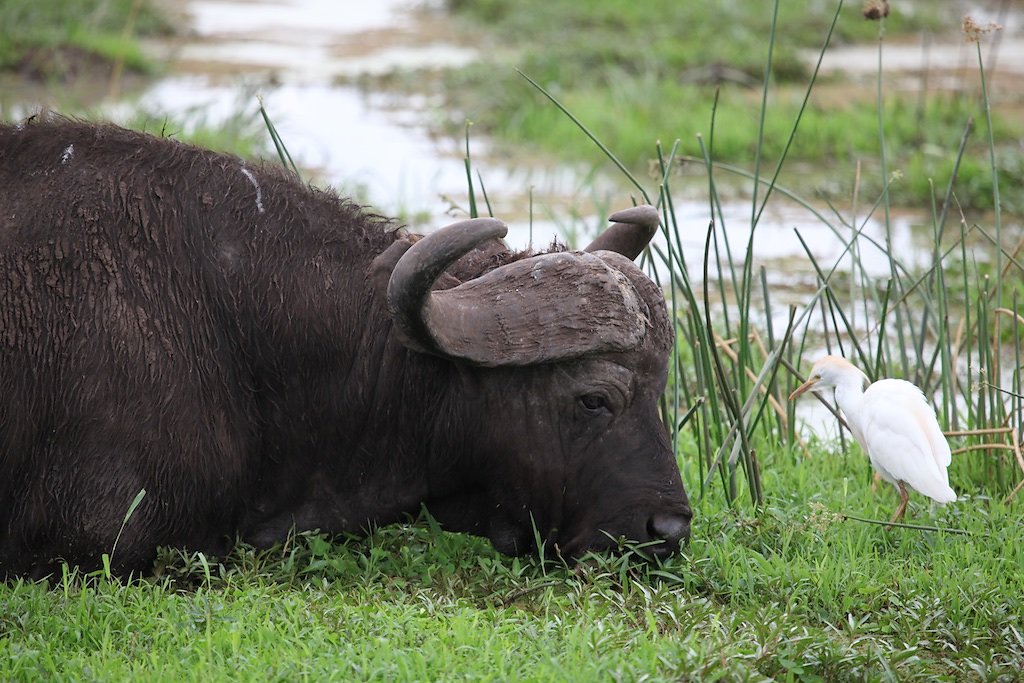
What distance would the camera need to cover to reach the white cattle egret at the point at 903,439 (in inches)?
199

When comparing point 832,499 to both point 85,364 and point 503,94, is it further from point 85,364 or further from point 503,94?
point 503,94

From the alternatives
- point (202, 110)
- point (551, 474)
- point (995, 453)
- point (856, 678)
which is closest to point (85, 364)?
point (551, 474)

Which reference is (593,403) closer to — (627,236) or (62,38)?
(627,236)

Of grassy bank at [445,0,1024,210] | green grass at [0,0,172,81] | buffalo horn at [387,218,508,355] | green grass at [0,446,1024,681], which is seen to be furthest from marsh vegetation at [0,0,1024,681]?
green grass at [0,0,172,81]

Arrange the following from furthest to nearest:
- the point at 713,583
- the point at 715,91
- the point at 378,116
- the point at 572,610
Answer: the point at 378,116
the point at 715,91
the point at 713,583
the point at 572,610

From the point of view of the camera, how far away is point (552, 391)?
16.1 ft

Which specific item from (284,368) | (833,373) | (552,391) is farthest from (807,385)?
(284,368)

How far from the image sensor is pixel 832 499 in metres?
5.82

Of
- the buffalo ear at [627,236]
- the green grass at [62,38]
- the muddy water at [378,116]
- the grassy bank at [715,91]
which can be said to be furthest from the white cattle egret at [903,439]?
the green grass at [62,38]

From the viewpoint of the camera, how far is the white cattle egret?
507 centimetres

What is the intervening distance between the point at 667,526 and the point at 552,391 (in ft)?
1.97

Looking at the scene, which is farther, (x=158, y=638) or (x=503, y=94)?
(x=503, y=94)

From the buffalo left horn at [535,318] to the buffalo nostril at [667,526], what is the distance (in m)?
0.60

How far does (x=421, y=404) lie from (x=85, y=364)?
1.13 meters
